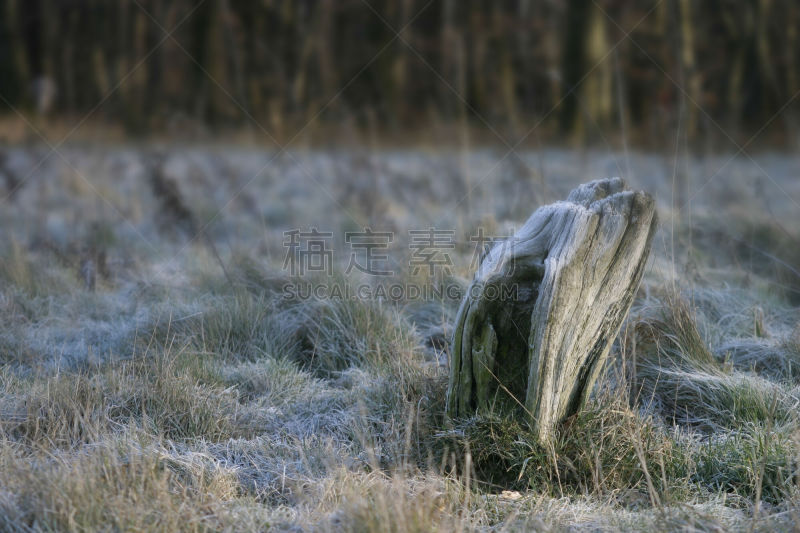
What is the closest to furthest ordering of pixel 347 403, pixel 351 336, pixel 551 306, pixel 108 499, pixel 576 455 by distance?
pixel 108 499, pixel 551 306, pixel 576 455, pixel 347 403, pixel 351 336

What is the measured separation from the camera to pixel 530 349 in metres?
2.62

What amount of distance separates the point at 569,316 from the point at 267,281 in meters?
2.35

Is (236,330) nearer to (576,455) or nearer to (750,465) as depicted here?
(576,455)

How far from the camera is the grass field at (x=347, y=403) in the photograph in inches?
90.0

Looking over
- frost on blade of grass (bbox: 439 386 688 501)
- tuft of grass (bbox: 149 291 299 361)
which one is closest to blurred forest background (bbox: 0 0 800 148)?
tuft of grass (bbox: 149 291 299 361)

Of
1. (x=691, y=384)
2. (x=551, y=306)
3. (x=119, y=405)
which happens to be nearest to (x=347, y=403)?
(x=119, y=405)

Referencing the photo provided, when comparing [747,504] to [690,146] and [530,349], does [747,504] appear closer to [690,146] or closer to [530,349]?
[530,349]

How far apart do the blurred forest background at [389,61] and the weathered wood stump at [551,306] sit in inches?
439

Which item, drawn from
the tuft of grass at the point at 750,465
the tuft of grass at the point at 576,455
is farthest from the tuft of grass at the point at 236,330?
the tuft of grass at the point at 750,465

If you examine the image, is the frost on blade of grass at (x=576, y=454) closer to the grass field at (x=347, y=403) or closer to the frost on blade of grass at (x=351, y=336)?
the grass field at (x=347, y=403)

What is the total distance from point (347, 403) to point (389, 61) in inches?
622

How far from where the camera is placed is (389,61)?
1786 centimetres

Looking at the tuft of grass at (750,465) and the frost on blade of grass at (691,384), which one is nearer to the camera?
the tuft of grass at (750,465)

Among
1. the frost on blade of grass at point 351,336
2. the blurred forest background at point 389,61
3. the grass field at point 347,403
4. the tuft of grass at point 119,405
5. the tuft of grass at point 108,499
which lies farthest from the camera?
the blurred forest background at point 389,61
